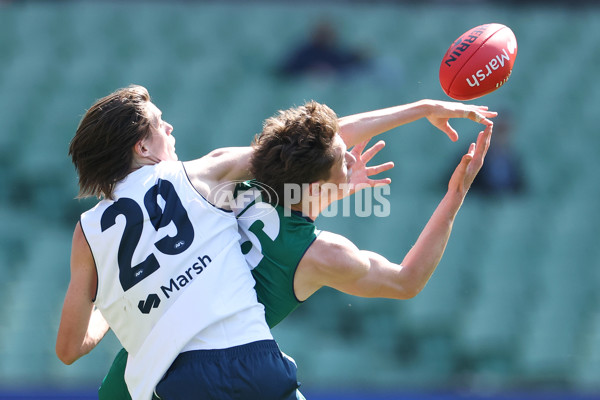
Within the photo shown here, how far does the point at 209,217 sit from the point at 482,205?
526 centimetres

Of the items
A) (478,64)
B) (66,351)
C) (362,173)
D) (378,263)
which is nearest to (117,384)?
(66,351)

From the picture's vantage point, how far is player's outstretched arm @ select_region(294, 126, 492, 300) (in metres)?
2.55

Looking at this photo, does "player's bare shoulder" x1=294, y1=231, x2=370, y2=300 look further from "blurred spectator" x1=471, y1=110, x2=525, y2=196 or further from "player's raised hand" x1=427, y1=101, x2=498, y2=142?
"blurred spectator" x1=471, y1=110, x2=525, y2=196

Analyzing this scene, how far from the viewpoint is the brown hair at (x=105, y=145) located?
259 centimetres

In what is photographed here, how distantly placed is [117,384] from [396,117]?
4.49 feet

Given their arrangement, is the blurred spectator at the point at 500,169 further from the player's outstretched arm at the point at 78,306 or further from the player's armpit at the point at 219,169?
the player's outstretched arm at the point at 78,306

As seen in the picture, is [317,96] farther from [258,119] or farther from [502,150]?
[502,150]

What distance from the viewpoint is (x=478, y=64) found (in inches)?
124

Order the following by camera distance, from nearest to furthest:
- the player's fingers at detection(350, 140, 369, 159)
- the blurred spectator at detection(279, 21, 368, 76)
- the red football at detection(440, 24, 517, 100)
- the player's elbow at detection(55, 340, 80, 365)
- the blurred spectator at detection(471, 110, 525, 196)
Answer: the player's elbow at detection(55, 340, 80, 365)
the player's fingers at detection(350, 140, 369, 159)
the red football at detection(440, 24, 517, 100)
the blurred spectator at detection(471, 110, 525, 196)
the blurred spectator at detection(279, 21, 368, 76)

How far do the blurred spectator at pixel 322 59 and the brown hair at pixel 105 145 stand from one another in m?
6.29

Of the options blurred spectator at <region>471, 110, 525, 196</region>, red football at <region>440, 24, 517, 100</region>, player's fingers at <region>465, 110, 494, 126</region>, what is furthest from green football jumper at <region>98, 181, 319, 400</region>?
blurred spectator at <region>471, 110, 525, 196</region>

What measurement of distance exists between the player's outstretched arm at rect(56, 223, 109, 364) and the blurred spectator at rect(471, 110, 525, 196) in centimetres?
528

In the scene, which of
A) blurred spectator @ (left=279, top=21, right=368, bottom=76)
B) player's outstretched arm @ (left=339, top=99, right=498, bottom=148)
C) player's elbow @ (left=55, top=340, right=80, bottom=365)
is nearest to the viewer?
player's elbow @ (left=55, top=340, right=80, bottom=365)

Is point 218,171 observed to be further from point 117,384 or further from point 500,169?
point 500,169
